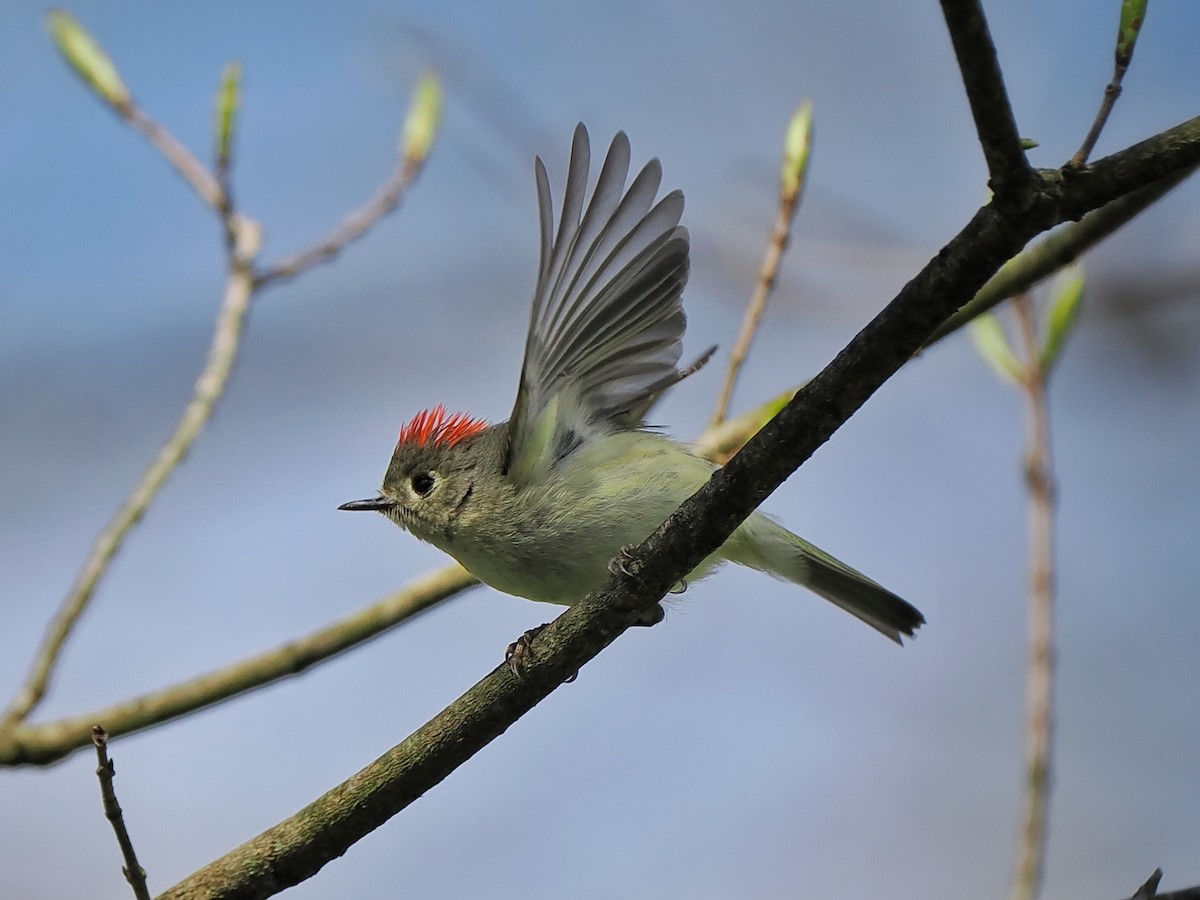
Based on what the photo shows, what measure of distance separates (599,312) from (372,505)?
1.05 metres

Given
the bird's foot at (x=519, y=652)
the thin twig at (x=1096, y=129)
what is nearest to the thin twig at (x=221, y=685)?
the bird's foot at (x=519, y=652)

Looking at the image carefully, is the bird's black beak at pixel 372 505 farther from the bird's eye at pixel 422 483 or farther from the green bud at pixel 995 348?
the green bud at pixel 995 348

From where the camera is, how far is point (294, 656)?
120 inches

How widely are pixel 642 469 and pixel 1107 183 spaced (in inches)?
64.7

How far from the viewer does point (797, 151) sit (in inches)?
127

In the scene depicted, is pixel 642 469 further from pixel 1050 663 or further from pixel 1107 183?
pixel 1107 183

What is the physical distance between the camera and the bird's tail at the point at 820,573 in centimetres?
342

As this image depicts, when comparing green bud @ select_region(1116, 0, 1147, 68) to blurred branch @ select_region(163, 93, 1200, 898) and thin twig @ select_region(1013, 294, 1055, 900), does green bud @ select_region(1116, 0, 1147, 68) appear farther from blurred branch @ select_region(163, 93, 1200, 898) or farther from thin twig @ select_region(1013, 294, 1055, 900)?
thin twig @ select_region(1013, 294, 1055, 900)

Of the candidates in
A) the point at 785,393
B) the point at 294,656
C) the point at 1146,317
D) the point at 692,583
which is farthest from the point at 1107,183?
the point at 1146,317

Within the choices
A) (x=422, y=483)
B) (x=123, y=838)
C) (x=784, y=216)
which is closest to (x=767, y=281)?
(x=784, y=216)

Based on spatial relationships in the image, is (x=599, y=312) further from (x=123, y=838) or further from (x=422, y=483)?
(x=123, y=838)

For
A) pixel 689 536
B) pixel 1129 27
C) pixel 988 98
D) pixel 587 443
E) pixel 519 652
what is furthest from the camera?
pixel 587 443

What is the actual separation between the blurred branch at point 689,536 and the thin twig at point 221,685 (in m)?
0.85

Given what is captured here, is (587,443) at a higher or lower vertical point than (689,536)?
higher
